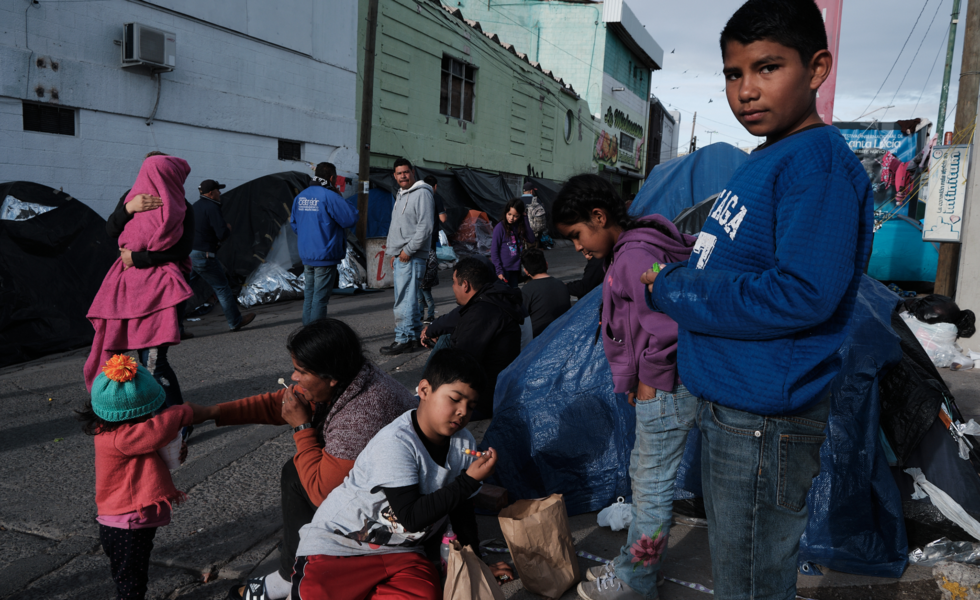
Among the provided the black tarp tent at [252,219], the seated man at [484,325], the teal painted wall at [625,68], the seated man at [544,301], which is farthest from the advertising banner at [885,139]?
the seated man at [484,325]

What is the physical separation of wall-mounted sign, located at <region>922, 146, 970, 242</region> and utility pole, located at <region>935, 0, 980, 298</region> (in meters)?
0.35

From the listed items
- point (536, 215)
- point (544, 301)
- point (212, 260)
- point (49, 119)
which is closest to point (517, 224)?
point (544, 301)

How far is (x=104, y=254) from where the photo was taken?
7.76 metres

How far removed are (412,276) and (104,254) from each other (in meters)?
3.87

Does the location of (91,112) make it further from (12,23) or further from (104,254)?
(104,254)

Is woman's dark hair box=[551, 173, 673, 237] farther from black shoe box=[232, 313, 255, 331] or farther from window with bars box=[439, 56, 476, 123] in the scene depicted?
window with bars box=[439, 56, 476, 123]

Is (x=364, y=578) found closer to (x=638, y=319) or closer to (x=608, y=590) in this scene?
(x=608, y=590)

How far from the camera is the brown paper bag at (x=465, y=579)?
6.79 feet

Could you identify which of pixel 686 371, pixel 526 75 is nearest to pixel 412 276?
pixel 686 371

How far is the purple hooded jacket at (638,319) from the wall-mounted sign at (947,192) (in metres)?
6.28

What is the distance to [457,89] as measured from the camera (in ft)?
58.3

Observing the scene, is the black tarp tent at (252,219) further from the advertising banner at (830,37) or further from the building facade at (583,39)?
the building facade at (583,39)

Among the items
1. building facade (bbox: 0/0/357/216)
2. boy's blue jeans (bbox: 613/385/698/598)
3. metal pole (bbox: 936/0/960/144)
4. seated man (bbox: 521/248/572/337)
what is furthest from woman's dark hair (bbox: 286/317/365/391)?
metal pole (bbox: 936/0/960/144)

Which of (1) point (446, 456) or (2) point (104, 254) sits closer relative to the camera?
(1) point (446, 456)
